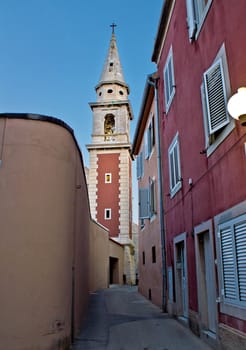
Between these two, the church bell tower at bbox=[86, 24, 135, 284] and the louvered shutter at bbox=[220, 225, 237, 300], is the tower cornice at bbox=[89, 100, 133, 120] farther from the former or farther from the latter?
the louvered shutter at bbox=[220, 225, 237, 300]

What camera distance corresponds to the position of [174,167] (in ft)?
32.8

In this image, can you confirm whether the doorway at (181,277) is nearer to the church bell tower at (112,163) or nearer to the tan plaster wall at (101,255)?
the tan plaster wall at (101,255)

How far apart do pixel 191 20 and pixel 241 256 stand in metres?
5.13

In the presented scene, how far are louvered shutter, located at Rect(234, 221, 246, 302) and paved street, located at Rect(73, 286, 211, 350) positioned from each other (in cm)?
203

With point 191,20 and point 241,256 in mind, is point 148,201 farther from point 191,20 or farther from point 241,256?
point 241,256

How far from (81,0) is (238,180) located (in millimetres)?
10951

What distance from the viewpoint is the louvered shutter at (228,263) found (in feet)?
17.7

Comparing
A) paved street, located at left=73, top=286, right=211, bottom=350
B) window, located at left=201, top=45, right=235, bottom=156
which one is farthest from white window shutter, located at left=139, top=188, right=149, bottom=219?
window, located at left=201, top=45, right=235, bottom=156

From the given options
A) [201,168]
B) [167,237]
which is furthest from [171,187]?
[201,168]

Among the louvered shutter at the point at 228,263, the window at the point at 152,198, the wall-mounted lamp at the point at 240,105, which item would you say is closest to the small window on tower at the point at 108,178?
the window at the point at 152,198

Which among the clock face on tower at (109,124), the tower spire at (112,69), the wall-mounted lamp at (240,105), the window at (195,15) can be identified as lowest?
the wall-mounted lamp at (240,105)

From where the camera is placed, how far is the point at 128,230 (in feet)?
103

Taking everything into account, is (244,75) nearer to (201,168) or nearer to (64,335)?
(201,168)

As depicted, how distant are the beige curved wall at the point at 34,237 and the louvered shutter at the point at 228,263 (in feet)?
8.72
